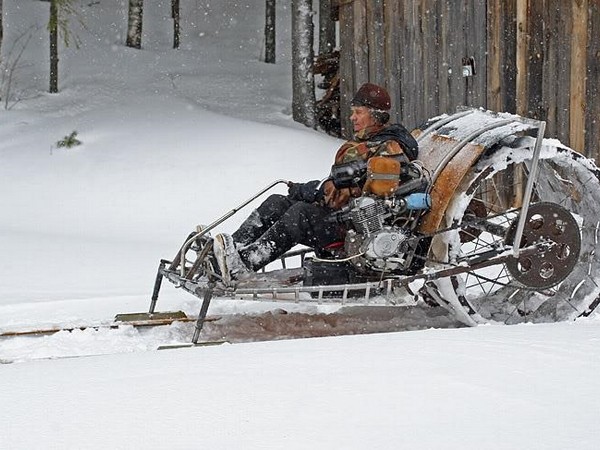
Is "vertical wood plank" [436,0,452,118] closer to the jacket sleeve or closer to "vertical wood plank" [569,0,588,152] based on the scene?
"vertical wood plank" [569,0,588,152]

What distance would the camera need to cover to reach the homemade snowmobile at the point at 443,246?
19.7 feet

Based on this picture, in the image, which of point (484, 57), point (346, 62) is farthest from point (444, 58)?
point (346, 62)

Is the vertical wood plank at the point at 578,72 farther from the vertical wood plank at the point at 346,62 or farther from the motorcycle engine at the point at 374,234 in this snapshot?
the vertical wood plank at the point at 346,62

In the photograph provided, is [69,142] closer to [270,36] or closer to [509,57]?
[509,57]

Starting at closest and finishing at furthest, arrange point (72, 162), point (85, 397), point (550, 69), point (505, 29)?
point (85, 397), point (550, 69), point (505, 29), point (72, 162)

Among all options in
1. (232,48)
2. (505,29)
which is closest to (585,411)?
(505,29)

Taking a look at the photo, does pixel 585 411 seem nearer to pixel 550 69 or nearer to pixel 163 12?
pixel 550 69

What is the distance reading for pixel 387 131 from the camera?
6.47 m

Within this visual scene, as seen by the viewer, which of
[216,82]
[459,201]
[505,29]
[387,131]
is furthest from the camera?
[216,82]

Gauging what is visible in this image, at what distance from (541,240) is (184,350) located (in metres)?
2.29

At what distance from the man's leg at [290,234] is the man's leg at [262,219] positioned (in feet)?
0.79

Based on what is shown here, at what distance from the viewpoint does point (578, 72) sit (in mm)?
9414

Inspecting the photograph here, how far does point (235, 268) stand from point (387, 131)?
128 centimetres

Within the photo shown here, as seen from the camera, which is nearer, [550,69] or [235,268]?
[235,268]
